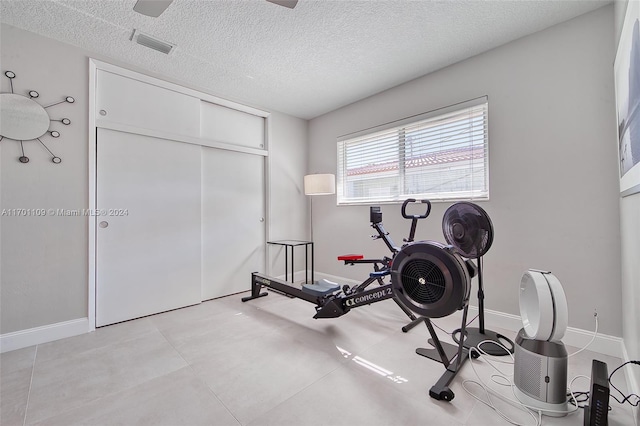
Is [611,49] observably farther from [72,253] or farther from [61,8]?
[72,253]

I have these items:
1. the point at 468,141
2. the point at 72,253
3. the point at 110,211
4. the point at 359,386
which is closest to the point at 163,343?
the point at 72,253

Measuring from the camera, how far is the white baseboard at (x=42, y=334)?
2121mm

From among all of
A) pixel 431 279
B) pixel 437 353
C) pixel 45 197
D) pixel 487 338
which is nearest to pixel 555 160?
pixel 487 338

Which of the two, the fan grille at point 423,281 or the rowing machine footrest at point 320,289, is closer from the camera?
the fan grille at point 423,281

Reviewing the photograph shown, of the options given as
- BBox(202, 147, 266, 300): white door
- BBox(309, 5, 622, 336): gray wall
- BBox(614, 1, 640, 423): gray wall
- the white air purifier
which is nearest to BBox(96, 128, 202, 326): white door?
BBox(202, 147, 266, 300): white door

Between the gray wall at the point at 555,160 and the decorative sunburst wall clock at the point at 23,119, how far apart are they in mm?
3877

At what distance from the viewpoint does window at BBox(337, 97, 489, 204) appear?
105 inches

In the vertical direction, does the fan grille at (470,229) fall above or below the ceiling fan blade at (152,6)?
below

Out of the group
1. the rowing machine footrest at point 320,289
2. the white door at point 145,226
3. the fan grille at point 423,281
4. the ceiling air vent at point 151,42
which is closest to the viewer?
the fan grille at point 423,281

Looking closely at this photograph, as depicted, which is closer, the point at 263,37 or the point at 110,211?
the point at 263,37

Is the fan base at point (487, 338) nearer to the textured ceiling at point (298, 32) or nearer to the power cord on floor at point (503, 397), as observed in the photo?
the power cord on floor at point (503, 397)

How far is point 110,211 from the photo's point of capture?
265 centimetres

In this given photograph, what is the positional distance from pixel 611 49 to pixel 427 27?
4.54 feet

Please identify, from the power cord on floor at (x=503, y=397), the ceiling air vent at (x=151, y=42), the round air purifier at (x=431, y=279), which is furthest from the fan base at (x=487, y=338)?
the ceiling air vent at (x=151, y=42)
